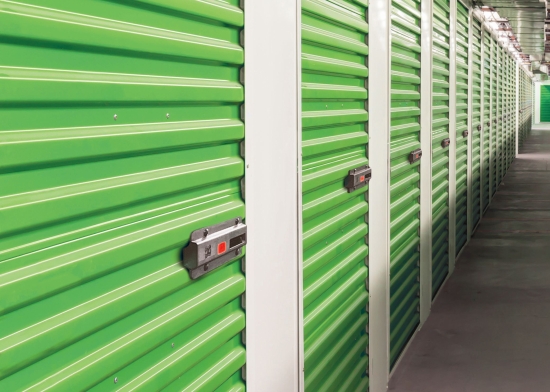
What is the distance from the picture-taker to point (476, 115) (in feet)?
28.0

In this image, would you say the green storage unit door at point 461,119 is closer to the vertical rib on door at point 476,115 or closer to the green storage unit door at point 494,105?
the vertical rib on door at point 476,115

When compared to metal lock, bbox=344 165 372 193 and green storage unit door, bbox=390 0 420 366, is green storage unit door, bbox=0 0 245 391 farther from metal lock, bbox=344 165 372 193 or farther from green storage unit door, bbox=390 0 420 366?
green storage unit door, bbox=390 0 420 366

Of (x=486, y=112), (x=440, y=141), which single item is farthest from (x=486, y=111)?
(x=440, y=141)

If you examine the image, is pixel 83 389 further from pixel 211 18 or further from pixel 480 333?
pixel 480 333

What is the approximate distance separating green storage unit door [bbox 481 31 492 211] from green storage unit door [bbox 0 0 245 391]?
7.94 meters

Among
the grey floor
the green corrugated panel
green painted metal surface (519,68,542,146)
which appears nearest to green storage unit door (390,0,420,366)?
the grey floor

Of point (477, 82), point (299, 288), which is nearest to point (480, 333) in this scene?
point (299, 288)

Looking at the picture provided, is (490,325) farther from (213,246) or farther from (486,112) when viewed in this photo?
(486,112)

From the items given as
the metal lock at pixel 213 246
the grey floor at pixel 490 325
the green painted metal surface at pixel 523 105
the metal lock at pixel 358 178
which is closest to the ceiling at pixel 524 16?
the grey floor at pixel 490 325

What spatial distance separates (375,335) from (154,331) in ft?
7.37

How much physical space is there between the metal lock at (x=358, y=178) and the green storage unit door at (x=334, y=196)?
0.02 m

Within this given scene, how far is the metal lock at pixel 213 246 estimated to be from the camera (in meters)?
1.79

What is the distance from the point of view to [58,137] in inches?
52.1

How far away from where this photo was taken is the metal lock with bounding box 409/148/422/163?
4.49 meters
